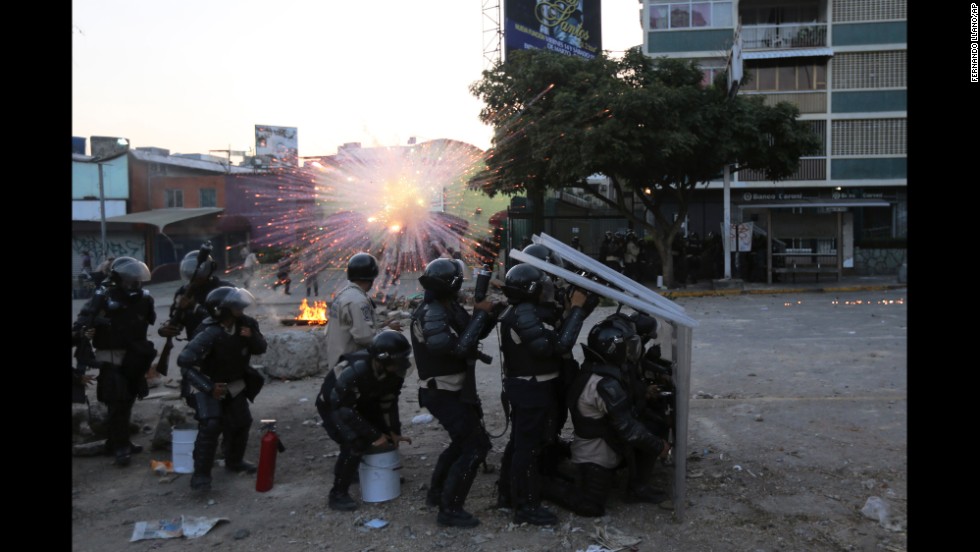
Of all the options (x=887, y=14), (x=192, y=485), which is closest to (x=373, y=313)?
(x=192, y=485)

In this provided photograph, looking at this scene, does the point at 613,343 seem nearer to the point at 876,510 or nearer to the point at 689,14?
the point at 876,510

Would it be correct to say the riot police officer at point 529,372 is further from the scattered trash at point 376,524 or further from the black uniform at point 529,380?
the scattered trash at point 376,524

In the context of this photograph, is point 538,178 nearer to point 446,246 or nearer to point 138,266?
point 446,246

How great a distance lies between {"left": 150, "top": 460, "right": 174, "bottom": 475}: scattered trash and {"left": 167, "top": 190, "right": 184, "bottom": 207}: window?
3728 cm

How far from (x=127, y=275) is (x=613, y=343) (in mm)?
4711

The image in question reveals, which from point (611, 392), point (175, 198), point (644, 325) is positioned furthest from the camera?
point (175, 198)

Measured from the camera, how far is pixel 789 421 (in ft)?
22.6

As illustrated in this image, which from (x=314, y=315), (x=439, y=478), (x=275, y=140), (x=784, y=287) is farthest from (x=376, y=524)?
(x=275, y=140)

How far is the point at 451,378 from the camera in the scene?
16.4 feet

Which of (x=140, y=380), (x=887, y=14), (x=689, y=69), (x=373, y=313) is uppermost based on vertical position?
(x=887, y=14)

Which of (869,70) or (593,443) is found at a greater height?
(869,70)

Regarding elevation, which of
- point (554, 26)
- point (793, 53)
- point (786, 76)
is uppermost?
point (554, 26)

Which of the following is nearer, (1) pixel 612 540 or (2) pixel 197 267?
(1) pixel 612 540
